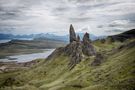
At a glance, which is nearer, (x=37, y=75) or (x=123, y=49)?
(x=123, y=49)

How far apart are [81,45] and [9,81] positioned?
71.3m

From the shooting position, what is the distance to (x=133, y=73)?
95562 mm

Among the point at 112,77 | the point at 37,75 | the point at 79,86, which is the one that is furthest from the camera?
the point at 37,75

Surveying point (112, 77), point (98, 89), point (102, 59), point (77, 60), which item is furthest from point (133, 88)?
point (77, 60)

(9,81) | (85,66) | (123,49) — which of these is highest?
(123,49)

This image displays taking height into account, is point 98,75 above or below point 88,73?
above

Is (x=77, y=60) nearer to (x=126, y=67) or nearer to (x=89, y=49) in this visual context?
(x=89, y=49)

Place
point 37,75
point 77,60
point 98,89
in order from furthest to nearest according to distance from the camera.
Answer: point 37,75
point 77,60
point 98,89

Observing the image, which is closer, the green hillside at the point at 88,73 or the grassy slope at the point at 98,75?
the grassy slope at the point at 98,75

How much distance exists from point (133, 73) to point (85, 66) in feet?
211

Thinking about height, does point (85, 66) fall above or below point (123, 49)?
below

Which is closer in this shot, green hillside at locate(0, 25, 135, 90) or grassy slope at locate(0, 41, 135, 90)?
grassy slope at locate(0, 41, 135, 90)

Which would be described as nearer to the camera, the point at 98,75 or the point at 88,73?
the point at 98,75

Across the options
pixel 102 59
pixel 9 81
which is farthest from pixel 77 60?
pixel 9 81
